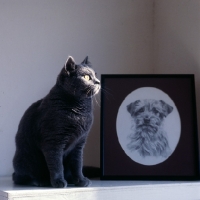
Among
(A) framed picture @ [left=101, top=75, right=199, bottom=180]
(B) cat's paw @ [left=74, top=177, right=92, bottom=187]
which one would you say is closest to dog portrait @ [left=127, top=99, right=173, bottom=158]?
(A) framed picture @ [left=101, top=75, right=199, bottom=180]

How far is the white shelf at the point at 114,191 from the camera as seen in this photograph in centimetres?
101

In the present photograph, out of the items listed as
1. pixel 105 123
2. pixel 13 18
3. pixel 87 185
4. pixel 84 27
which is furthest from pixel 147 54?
pixel 87 185

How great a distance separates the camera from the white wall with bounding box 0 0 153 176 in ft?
4.50

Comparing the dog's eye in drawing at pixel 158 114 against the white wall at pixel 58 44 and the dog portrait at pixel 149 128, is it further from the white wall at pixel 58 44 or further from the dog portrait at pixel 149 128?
the white wall at pixel 58 44

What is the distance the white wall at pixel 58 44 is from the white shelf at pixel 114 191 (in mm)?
285

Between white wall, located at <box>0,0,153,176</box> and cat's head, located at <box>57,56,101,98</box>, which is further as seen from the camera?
white wall, located at <box>0,0,153,176</box>

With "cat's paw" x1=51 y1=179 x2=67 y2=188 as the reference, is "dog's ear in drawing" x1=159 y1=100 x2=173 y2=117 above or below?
above

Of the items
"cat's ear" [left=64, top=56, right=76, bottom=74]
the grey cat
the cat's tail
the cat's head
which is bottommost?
the cat's tail

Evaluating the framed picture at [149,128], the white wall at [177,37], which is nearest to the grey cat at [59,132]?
the framed picture at [149,128]

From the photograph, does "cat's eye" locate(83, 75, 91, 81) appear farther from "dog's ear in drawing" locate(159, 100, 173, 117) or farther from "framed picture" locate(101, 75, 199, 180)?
"dog's ear in drawing" locate(159, 100, 173, 117)

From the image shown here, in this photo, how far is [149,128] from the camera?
50.3 inches

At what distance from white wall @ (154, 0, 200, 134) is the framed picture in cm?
11

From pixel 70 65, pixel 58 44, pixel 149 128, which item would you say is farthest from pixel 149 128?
pixel 58 44

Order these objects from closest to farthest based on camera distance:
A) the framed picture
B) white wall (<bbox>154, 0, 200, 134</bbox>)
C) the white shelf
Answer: the white shelf, the framed picture, white wall (<bbox>154, 0, 200, 134</bbox>)
